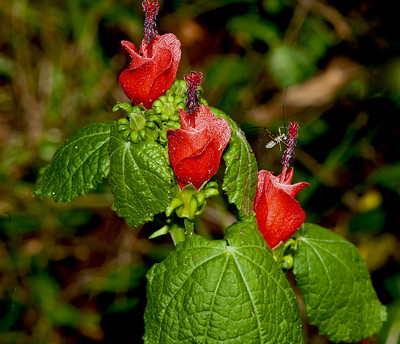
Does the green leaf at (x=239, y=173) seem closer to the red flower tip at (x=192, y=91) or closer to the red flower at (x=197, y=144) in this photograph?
the red flower at (x=197, y=144)

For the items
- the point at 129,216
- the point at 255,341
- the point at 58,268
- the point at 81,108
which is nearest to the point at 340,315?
the point at 255,341

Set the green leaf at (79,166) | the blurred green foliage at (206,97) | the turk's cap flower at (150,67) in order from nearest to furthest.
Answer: the turk's cap flower at (150,67)
the green leaf at (79,166)
the blurred green foliage at (206,97)

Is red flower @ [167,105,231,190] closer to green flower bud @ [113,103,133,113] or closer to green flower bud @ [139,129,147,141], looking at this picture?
green flower bud @ [139,129,147,141]

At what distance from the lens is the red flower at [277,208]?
148 centimetres

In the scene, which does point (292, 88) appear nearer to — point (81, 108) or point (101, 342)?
point (81, 108)

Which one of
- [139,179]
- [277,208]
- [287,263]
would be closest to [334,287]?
[287,263]

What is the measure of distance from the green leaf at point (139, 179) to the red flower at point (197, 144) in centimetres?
5

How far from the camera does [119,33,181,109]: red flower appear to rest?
1.40 meters

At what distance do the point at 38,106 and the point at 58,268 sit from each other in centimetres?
120

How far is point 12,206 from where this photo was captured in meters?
3.03

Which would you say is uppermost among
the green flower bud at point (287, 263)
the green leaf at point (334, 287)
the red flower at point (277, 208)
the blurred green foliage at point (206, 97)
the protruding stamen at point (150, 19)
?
the protruding stamen at point (150, 19)

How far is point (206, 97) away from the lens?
144 inches

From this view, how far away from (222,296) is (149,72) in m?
0.66

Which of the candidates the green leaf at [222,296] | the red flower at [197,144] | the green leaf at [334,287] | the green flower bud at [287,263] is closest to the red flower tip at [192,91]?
the red flower at [197,144]
